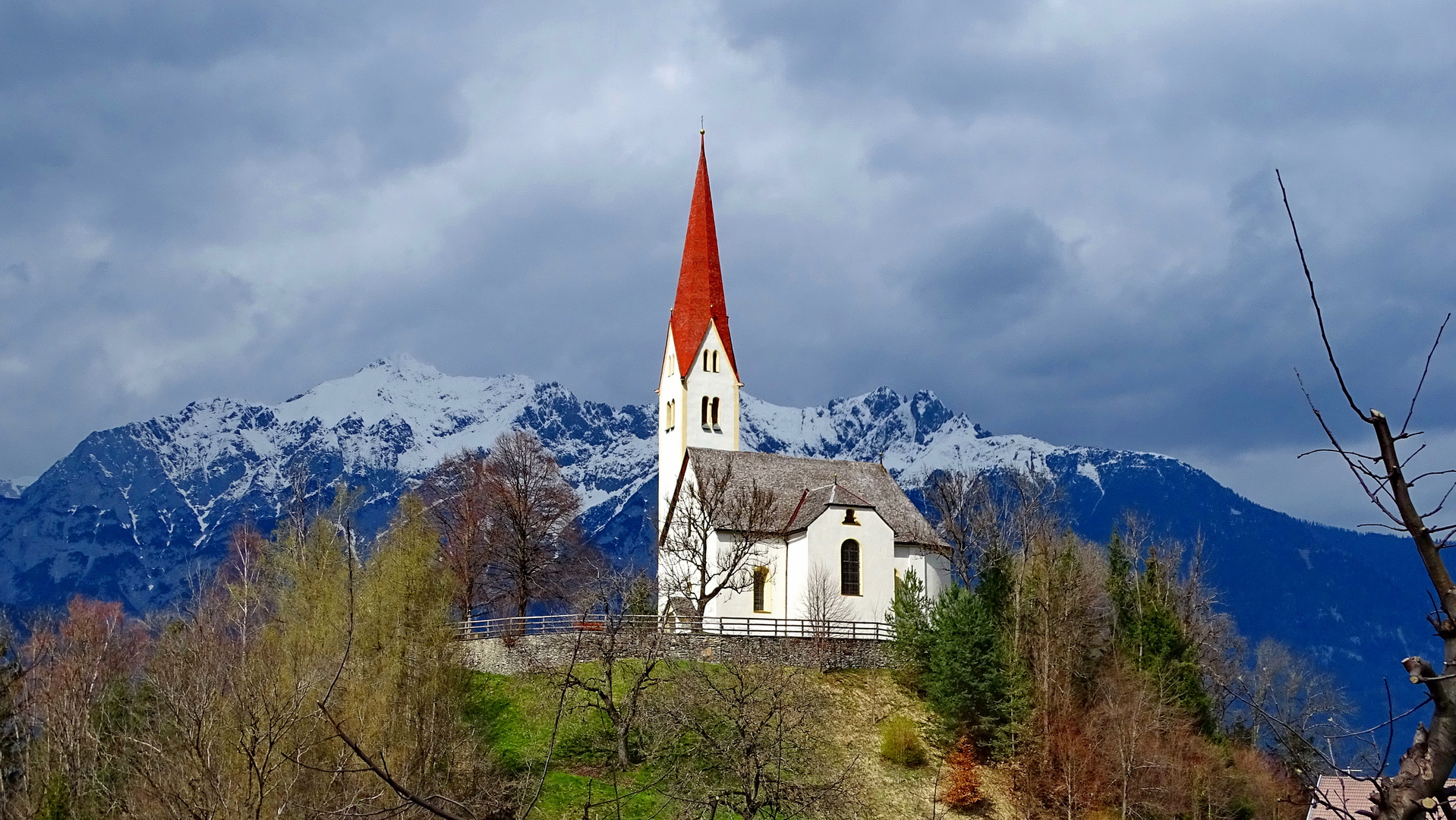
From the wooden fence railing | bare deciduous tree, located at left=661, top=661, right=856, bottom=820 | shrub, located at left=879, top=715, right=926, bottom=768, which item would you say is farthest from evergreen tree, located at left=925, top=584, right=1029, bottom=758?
the wooden fence railing

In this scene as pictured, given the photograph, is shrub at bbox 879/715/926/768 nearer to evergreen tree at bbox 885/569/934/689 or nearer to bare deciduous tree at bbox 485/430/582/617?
evergreen tree at bbox 885/569/934/689

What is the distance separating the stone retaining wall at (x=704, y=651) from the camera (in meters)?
43.5

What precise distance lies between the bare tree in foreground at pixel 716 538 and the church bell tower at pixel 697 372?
7767 mm

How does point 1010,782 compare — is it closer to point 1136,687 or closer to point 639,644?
point 1136,687

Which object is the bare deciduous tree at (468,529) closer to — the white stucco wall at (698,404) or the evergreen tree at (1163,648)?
the white stucco wall at (698,404)

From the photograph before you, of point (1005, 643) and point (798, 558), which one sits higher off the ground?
point (798, 558)

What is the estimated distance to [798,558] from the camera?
4928cm

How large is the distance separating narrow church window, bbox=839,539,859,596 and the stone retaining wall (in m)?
4.01

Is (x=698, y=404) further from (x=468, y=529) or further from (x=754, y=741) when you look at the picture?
(x=754, y=741)

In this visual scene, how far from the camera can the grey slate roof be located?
5009 cm

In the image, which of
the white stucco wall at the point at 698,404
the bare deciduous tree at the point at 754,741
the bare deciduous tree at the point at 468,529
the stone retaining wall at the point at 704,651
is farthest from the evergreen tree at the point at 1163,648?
the bare deciduous tree at the point at 468,529

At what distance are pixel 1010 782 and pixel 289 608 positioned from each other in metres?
22.4

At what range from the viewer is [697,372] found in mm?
60719

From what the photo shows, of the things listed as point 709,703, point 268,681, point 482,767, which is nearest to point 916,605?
point 709,703
